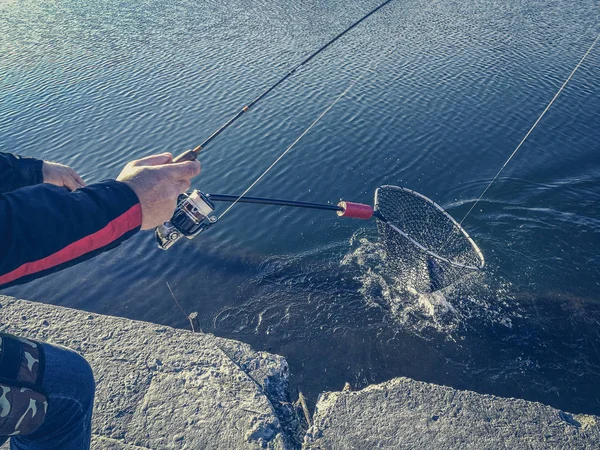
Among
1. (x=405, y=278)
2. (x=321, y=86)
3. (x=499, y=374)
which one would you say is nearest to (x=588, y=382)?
(x=499, y=374)

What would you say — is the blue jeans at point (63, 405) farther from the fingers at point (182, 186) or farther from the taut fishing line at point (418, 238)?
the taut fishing line at point (418, 238)

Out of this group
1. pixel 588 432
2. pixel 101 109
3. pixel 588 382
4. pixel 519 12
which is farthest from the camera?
pixel 519 12

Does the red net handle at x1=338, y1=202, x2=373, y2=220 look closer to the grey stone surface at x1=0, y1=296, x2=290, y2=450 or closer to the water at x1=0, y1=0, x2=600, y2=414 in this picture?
the grey stone surface at x1=0, y1=296, x2=290, y2=450

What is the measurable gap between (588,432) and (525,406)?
575 mm

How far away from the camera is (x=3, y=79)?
674 inches

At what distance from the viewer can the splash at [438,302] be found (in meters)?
7.19

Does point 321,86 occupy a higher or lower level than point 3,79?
lower

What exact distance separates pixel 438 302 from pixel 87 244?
604cm

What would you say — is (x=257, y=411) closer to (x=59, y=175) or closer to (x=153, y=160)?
(x=153, y=160)

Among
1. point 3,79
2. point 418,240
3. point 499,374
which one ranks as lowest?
point 499,374

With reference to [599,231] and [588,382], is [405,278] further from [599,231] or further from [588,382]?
[599,231]

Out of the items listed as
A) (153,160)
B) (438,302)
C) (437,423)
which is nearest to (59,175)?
(153,160)

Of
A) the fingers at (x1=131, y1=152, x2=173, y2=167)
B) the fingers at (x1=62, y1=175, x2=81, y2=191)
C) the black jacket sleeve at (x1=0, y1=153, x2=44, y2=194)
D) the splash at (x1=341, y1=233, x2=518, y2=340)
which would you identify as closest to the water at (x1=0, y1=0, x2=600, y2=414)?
the splash at (x1=341, y1=233, x2=518, y2=340)

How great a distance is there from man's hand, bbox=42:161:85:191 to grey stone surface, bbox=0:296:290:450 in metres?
2.11
